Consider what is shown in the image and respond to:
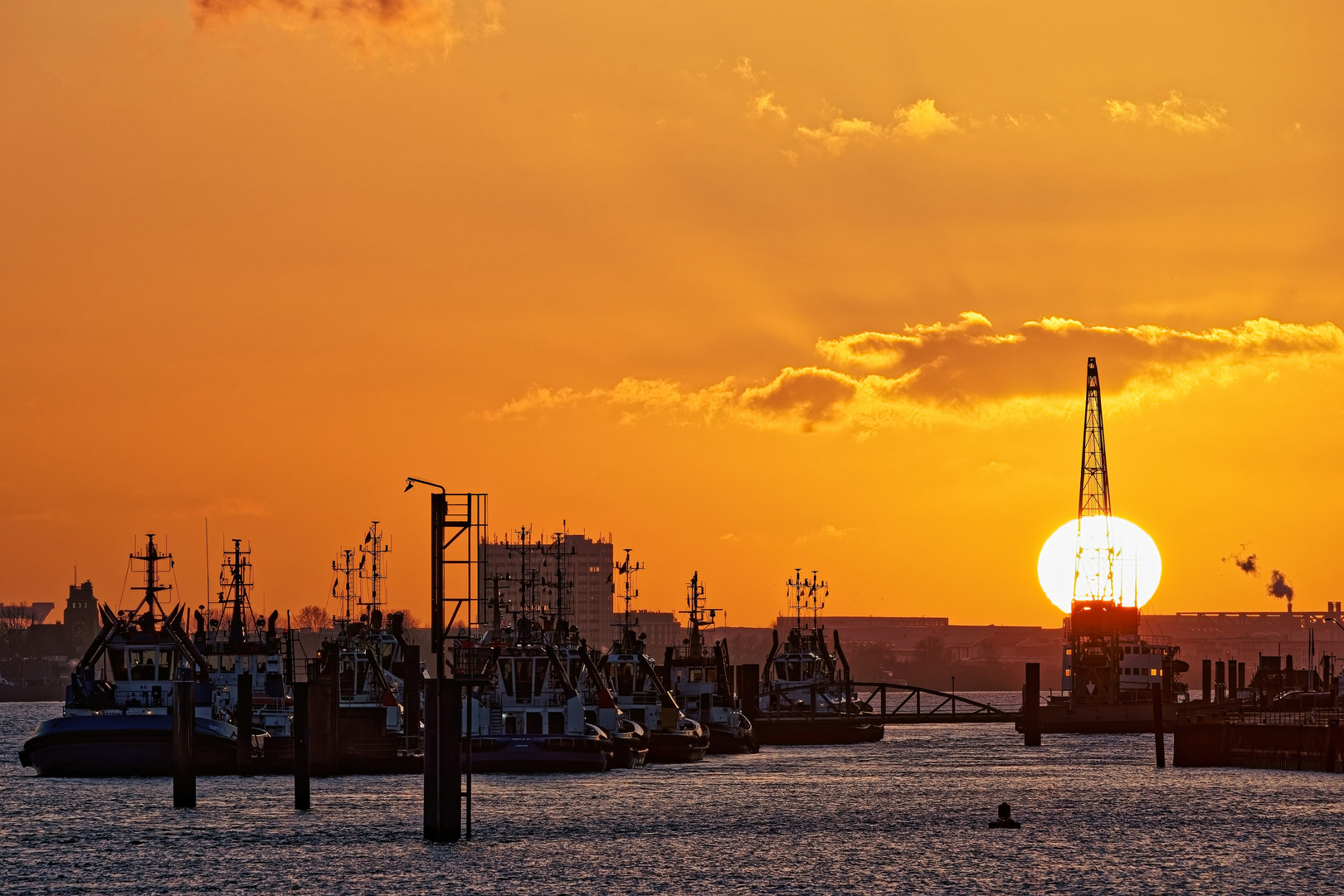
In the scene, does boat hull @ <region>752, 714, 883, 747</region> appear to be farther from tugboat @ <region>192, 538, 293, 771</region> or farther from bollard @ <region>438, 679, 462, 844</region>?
bollard @ <region>438, 679, 462, 844</region>

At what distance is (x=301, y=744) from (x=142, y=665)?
27.8 meters

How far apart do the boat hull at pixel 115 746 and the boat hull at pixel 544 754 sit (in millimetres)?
13968

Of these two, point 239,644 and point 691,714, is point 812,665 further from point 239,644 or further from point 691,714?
point 239,644

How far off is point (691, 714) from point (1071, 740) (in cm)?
4642

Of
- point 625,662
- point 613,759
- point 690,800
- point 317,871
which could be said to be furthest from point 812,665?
point 317,871

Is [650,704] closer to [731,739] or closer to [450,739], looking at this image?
[731,739]

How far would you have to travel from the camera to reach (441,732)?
65500 mm

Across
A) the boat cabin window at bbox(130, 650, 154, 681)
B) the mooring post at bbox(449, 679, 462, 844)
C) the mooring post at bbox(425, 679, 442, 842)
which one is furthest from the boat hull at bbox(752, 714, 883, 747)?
the mooring post at bbox(449, 679, 462, 844)

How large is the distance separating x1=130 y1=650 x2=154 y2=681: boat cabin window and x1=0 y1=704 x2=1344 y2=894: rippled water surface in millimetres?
5809

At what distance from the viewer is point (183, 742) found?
83.4 meters

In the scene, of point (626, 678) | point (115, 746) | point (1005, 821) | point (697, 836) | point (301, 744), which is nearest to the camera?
point (697, 836)

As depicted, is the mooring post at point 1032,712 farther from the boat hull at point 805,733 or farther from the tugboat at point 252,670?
the tugboat at point 252,670

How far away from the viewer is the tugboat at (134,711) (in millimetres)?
105312

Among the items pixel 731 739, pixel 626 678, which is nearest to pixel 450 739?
pixel 626 678
